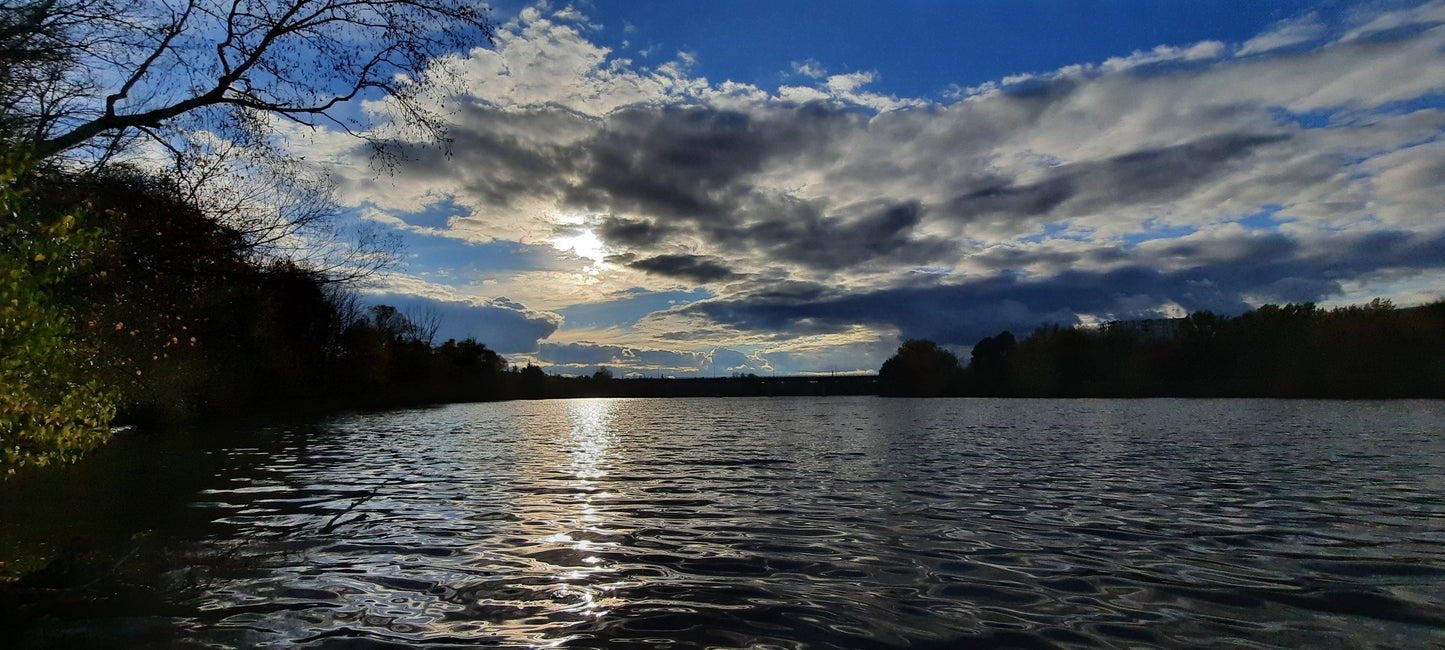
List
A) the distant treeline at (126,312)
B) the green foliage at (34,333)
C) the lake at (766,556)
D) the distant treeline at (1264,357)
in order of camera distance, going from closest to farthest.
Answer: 1. the lake at (766,556)
2. the green foliage at (34,333)
3. the distant treeline at (126,312)
4. the distant treeline at (1264,357)

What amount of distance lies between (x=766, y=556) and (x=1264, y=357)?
614 feet

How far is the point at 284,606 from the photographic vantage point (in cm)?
942

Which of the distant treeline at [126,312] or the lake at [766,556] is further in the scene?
the distant treeline at [126,312]

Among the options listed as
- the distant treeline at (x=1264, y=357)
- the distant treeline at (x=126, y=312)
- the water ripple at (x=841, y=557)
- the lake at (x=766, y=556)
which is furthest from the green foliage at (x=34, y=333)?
the distant treeline at (x=1264, y=357)

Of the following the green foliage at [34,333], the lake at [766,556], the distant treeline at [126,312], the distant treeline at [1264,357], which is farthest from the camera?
the distant treeline at [1264,357]

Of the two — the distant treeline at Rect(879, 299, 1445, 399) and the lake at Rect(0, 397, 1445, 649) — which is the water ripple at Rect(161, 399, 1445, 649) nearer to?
the lake at Rect(0, 397, 1445, 649)

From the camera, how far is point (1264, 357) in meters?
156

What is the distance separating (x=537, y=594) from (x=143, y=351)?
141ft

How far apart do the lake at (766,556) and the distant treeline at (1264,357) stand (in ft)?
478

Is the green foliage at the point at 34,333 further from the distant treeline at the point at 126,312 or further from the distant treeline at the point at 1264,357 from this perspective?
the distant treeline at the point at 1264,357

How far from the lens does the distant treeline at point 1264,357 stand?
133 metres

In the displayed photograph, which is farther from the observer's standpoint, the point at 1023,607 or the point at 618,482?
the point at 618,482

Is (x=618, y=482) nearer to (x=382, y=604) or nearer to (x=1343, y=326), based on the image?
Result: (x=382, y=604)

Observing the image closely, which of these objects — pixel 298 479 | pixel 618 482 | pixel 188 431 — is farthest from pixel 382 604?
pixel 188 431
